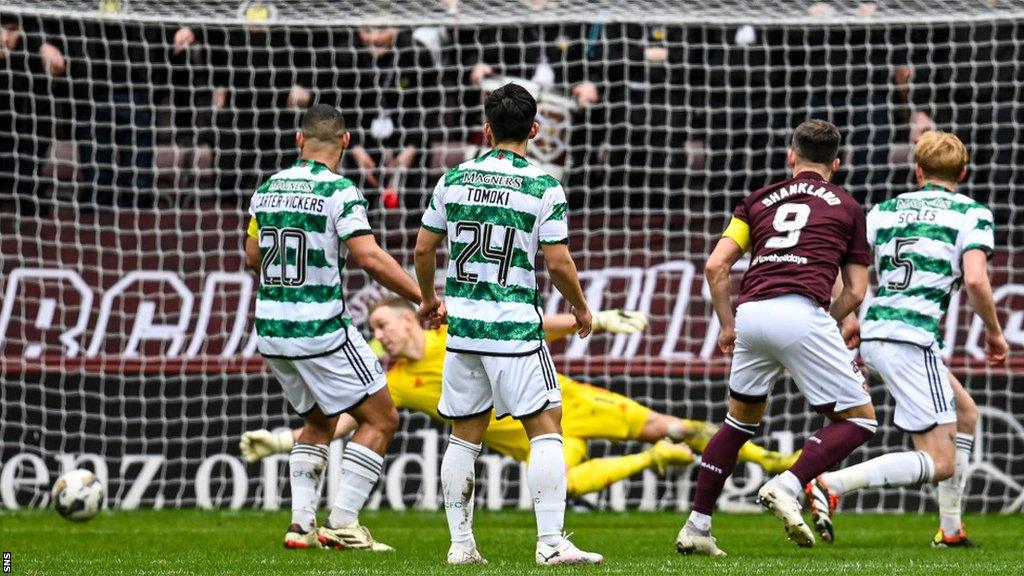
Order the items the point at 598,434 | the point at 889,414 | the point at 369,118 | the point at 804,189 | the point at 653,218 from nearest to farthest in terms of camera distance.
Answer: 1. the point at 804,189
2. the point at 598,434
3. the point at 889,414
4. the point at 653,218
5. the point at 369,118

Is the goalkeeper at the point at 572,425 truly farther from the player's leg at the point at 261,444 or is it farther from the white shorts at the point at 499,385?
the white shorts at the point at 499,385

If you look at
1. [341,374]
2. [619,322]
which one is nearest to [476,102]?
[619,322]

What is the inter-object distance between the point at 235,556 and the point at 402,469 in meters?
3.55

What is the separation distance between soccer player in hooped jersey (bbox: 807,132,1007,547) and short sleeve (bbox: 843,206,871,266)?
70 centimetres

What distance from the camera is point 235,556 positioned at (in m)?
6.65

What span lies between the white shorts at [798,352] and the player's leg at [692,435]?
2.51 metres

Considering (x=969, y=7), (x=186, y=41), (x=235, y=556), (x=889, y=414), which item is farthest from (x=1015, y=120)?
(x=235, y=556)

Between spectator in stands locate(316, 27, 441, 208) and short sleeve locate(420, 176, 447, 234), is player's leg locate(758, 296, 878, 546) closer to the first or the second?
short sleeve locate(420, 176, 447, 234)

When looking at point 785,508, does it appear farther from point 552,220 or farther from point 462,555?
point 552,220

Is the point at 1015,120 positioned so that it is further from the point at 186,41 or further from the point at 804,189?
the point at 186,41

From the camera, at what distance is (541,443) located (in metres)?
5.98

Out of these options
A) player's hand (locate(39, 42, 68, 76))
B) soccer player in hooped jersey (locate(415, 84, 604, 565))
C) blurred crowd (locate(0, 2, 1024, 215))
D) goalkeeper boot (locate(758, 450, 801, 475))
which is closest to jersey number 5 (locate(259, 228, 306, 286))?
soccer player in hooped jersey (locate(415, 84, 604, 565))

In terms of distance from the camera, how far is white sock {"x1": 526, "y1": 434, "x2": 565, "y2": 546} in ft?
19.4

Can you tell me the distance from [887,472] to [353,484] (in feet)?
7.68
